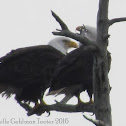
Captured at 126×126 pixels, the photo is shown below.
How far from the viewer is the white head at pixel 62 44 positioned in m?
9.55

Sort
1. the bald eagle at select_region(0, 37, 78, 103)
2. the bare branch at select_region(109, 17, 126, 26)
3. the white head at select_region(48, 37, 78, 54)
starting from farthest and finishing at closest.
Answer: the white head at select_region(48, 37, 78, 54), the bald eagle at select_region(0, 37, 78, 103), the bare branch at select_region(109, 17, 126, 26)

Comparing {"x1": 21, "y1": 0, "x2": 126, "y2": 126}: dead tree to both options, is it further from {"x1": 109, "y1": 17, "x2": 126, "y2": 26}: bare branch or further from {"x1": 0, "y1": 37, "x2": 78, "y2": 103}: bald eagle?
{"x1": 0, "y1": 37, "x2": 78, "y2": 103}: bald eagle

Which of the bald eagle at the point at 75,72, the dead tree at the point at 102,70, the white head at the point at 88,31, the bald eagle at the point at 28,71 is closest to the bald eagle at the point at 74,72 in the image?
the bald eagle at the point at 75,72

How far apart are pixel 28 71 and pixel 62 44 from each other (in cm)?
147

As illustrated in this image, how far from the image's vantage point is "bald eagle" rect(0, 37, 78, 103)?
8.50 m

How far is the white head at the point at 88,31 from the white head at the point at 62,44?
465 mm

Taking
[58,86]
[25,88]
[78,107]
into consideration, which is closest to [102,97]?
[78,107]

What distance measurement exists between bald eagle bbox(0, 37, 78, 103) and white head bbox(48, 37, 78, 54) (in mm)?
614

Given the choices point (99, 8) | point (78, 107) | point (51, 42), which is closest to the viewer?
point (99, 8)

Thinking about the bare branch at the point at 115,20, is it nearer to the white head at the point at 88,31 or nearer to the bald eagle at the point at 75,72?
the bald eagle at the point at 75,72

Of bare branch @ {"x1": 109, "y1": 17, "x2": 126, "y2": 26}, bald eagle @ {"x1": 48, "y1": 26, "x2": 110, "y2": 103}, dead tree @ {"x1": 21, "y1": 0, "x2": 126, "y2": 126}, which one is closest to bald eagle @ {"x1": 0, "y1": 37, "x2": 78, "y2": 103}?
bald eagle @ {"x1": 48, "y1": 26, "x2": 110, "y2": 103}

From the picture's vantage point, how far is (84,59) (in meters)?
8.36

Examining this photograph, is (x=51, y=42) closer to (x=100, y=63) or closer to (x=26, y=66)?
(x=26, y=66)

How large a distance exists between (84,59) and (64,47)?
162cm
